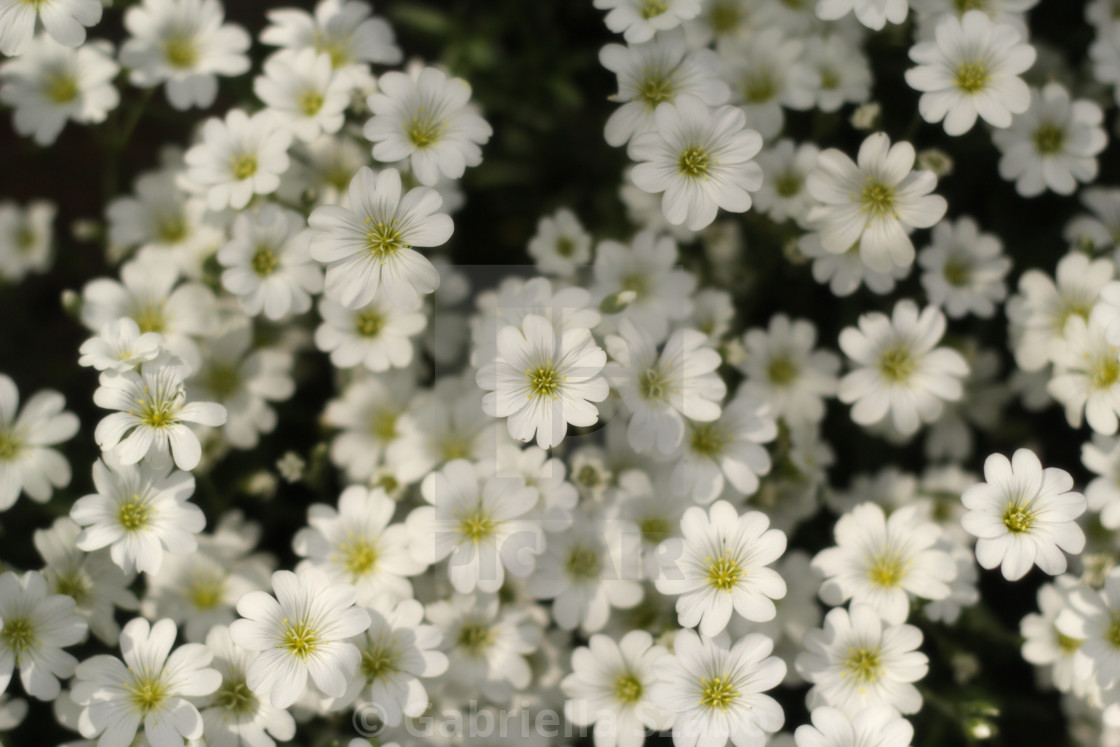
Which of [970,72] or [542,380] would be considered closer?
[542,380]

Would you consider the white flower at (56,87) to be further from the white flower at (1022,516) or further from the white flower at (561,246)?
the white flower at (1022,516)

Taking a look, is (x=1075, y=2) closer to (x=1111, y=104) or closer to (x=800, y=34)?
(x=1111, y=104)

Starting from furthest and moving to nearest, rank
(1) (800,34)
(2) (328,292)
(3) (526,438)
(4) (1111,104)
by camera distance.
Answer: (4) (1111,104), (1) (800,34), (2) (328,292), (3) (526,438)

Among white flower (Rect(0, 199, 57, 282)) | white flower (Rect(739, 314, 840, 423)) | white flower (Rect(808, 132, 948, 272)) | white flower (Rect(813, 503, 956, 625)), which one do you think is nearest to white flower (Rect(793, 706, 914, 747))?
white flower (Rect(813, 503, 956, 625))

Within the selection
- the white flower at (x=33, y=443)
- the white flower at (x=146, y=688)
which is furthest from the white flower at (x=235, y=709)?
the white flower at (x=33, y=443)

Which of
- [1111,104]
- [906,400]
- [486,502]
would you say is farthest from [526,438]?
[1111,104]

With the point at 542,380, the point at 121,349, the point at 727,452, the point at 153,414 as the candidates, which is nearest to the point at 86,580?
the point at 153,414

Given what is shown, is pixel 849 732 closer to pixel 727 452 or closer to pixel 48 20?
pixel 727 452
